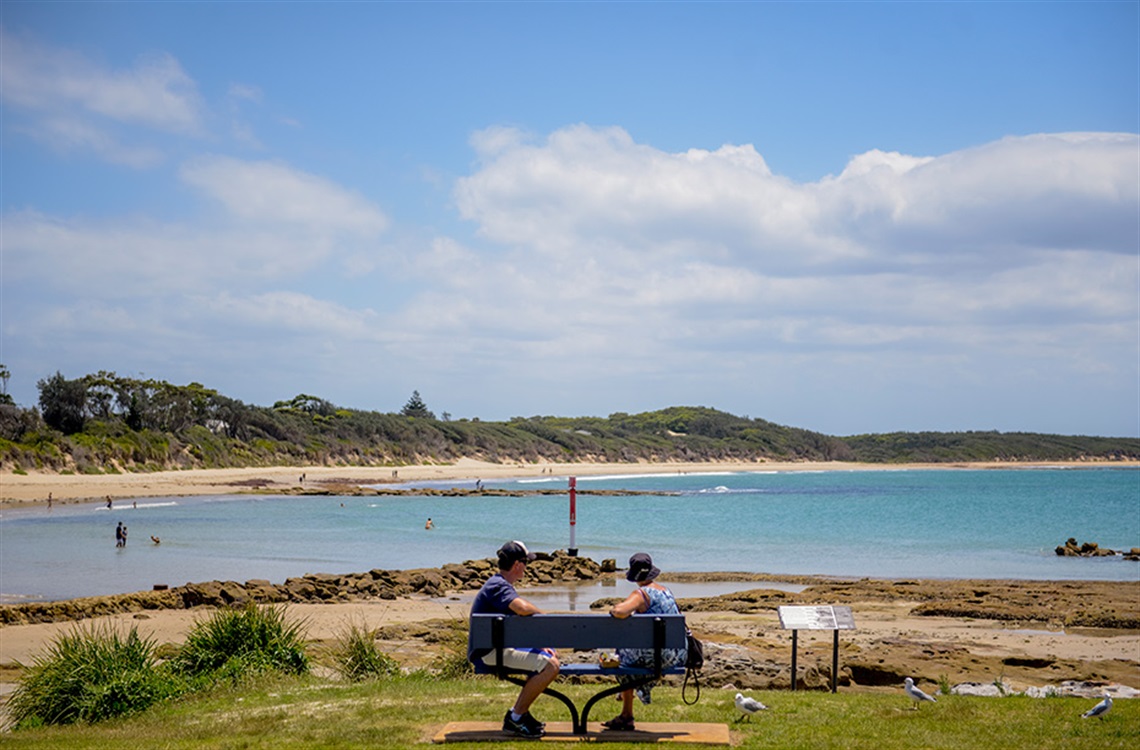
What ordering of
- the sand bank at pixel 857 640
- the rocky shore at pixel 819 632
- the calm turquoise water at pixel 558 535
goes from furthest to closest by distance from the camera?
the calm turquoise water at pixel 558 535 < the rocky shore at pixel 819 632 < the sand bank at pixel 857 640

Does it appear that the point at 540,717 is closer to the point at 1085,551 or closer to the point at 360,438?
the point at 1085,551

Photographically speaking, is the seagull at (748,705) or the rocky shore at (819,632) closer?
the seagull at (748,705)

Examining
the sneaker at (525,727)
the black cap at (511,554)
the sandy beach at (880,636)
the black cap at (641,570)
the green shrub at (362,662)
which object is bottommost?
the sandy beach at (880,636)

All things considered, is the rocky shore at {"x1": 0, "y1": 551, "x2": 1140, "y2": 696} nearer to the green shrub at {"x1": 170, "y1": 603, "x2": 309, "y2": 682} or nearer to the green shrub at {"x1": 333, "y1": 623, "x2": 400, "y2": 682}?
the green shrub at {"x1": 333, "y1": 623, "x2": 400, "y2": 682}

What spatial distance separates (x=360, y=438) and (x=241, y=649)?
3786 inches

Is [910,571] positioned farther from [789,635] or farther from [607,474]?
[607,474]

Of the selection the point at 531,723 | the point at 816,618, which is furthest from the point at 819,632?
the point at 531,723

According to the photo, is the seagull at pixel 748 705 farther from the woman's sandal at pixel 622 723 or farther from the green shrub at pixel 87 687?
the green shrub at pixel 87 687

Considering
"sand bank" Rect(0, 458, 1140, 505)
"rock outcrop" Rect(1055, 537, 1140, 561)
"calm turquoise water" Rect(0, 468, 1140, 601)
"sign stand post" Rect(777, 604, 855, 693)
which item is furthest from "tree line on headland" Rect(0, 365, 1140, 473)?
"sign stand post" Rect(777, 604, 855, 693)

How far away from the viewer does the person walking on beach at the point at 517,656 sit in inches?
312

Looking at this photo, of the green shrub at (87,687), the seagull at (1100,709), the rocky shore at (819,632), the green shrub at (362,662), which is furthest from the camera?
the rocky shore at (819,632)

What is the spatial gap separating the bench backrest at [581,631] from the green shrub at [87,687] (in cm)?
422

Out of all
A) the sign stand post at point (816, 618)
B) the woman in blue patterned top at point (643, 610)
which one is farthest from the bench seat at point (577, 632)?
the sign stand post at point (816, 618)

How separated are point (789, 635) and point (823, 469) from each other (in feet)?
435
